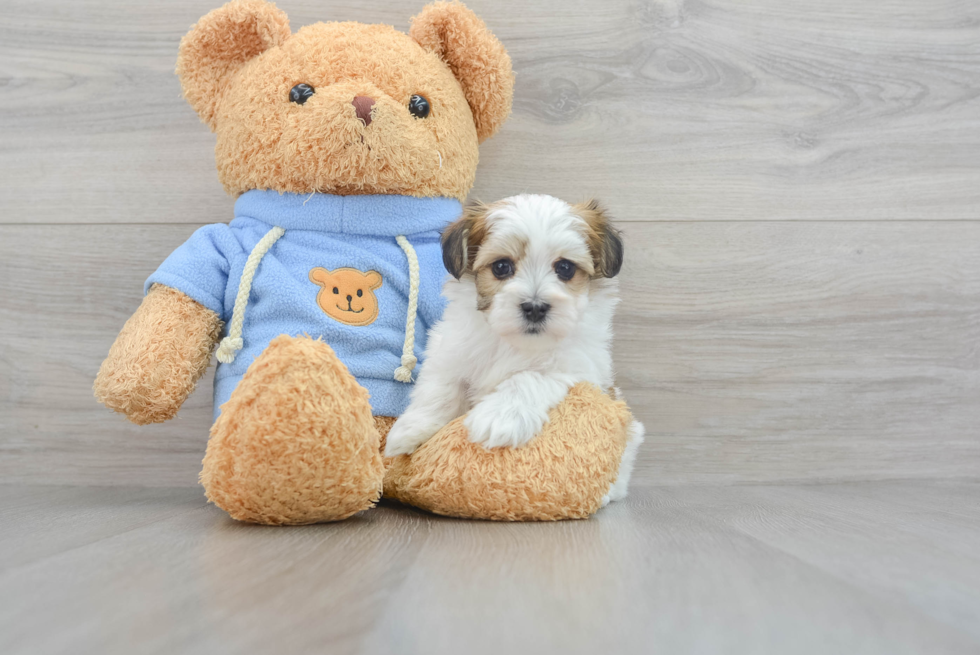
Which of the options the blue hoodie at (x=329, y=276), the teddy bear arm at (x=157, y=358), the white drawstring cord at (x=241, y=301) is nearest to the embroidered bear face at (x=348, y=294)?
the blue hoodie at (x=329, y=276)

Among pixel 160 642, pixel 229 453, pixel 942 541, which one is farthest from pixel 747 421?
pixel 160 642

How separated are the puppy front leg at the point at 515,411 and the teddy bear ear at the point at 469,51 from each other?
2.14 ft

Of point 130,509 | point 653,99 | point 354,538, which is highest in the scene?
point 653,99

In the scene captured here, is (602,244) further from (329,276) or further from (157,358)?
(157,358)

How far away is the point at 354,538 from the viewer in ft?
3.21

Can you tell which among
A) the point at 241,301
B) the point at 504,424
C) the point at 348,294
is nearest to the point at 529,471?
the point at 504,424

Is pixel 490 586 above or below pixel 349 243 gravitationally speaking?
below

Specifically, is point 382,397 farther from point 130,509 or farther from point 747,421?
point 747,421

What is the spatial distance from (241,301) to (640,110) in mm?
1062

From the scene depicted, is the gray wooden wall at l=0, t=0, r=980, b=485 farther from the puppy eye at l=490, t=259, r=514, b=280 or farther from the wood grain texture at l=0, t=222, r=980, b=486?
the puppy eye at l=490, t=259, r=514, b=280

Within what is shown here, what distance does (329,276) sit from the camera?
1343 millimetres

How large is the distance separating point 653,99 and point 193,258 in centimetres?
114

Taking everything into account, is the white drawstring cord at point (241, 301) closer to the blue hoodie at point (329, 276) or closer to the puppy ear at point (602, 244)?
the blue hoodie at point (329, 276)

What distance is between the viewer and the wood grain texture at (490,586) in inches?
24.1
